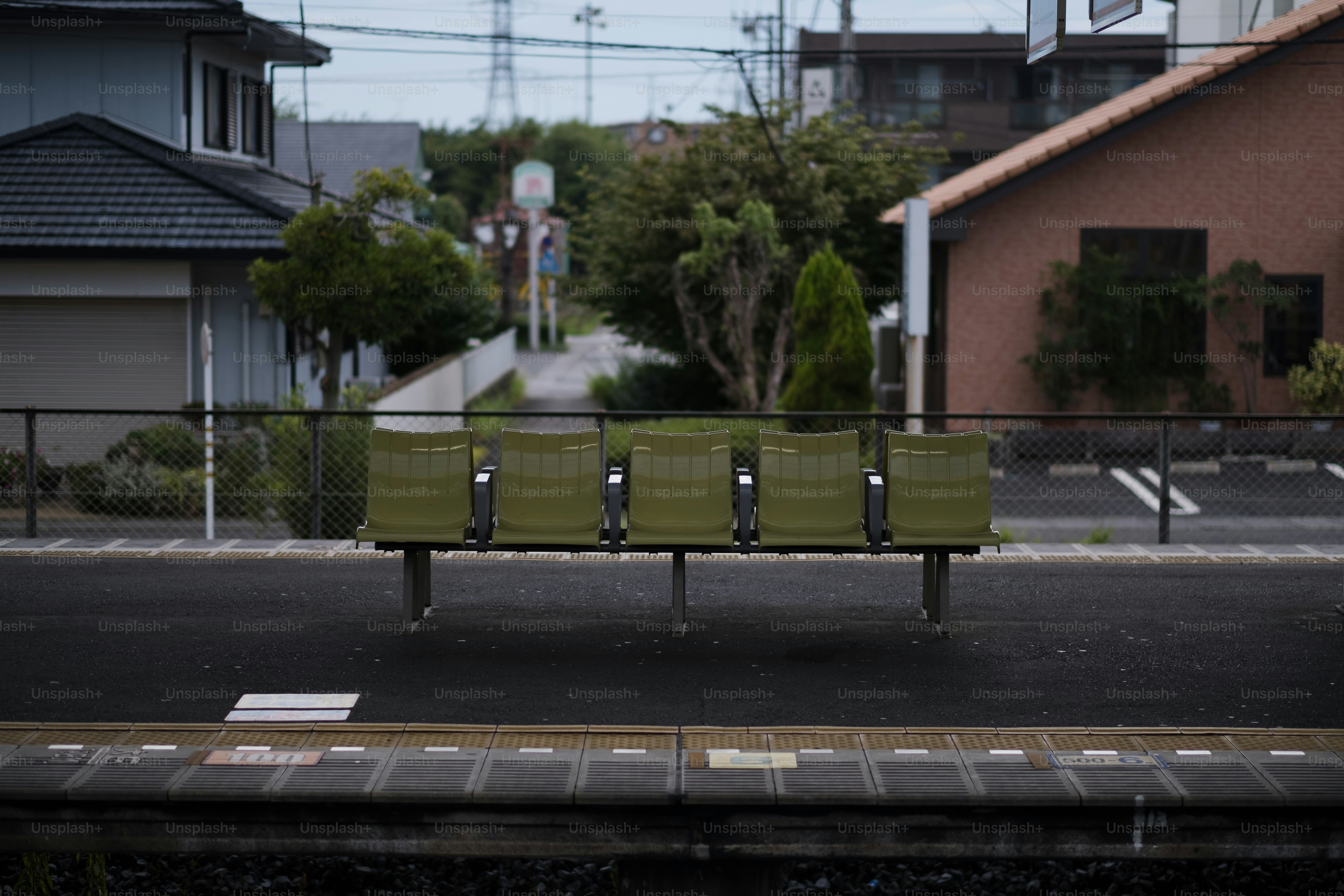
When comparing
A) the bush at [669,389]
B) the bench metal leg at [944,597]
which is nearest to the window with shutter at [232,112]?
the bush at [669,389]

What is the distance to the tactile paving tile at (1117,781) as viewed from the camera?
6250 millimetres

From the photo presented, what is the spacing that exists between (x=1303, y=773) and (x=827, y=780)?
2201 millimetres

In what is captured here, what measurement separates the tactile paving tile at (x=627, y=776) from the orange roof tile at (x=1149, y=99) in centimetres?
1553

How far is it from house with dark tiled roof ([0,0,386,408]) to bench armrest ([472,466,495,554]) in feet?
36.6

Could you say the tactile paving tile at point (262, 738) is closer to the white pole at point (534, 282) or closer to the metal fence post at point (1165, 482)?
the metal fence post at point (1165, 482)

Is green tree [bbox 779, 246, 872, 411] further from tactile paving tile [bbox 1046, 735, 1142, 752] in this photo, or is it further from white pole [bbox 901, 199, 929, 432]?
tactile paving tile [bbox 1046, 735, 1142, 752]

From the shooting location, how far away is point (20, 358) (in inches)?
801

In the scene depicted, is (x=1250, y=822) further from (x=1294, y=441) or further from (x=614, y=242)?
(x=614, y=242)

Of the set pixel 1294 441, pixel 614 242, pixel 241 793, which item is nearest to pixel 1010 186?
pixel 1294 441

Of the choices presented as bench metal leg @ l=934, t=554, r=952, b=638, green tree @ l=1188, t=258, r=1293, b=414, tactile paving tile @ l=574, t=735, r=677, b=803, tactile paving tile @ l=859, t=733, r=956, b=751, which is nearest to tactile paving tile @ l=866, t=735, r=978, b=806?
tactile paving tile @ l=859, t=733, r=956, b=751

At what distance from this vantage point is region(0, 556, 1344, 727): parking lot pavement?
7633mm

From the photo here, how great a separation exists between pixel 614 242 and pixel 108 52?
9784 millimetres

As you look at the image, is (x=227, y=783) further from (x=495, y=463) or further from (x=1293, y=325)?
(x=1293, y=325)

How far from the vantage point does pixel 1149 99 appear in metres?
22.6
